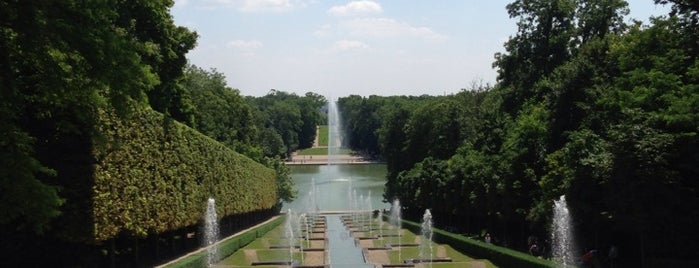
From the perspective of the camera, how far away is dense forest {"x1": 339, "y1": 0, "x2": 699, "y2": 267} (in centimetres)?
2094

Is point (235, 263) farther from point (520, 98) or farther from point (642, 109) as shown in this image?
point (520, 98)

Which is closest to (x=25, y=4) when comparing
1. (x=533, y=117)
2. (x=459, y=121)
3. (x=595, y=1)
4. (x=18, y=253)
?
(x=18, y=253)

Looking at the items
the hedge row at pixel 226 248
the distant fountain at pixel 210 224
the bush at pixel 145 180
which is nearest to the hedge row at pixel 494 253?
the hedge row at pixel 226 248

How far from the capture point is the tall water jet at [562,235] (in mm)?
25109

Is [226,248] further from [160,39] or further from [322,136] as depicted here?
[322,136]

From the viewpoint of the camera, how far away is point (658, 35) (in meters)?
28.6

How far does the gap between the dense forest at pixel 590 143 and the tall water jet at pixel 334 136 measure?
91871 millimetres

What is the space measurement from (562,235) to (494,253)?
2.44m

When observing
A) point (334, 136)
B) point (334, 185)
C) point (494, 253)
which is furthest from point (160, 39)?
point (334, 136)

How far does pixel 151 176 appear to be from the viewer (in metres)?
24.7

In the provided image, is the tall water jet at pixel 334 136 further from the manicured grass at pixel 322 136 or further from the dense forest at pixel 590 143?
the dense forest at pixel 590 143

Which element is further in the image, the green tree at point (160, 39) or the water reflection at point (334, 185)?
the water reflection at point (334, 185)

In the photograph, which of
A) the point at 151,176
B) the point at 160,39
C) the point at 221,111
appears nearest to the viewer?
the point at 151,176

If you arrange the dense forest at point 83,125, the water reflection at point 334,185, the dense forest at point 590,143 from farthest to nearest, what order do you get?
the water reflection at point 334,185 < the dense forest at point 590,143 < the dense forest at point 83,125
